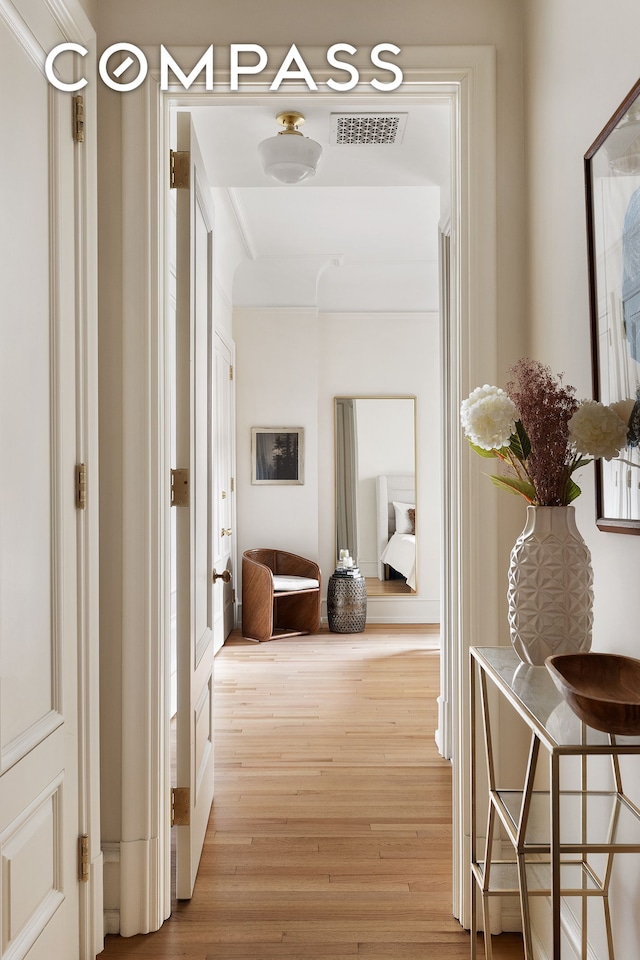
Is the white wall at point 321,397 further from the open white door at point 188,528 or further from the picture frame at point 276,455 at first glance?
the open white door at point 188,528

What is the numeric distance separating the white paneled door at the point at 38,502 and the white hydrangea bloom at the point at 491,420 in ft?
3.02

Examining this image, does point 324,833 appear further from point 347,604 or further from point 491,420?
point 347,604

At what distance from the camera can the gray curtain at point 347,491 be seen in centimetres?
656

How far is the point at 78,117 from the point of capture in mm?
1812

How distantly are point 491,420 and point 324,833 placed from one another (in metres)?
1.90

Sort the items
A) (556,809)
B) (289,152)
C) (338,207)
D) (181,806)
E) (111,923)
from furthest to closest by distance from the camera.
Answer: (338,207) < (289,152) < (181,806) < (111,923) < (556,809)

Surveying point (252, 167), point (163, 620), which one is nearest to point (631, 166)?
point (163, 620)

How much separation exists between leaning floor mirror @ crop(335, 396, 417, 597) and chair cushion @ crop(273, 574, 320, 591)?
601 millimetres

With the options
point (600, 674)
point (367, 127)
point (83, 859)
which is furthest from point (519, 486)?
point (367, 127)

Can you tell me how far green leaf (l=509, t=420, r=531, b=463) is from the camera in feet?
4.64

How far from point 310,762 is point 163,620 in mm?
1548

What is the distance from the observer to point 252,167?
3352 mm

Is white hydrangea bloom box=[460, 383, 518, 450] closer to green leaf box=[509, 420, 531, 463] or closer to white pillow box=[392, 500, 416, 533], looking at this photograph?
green leaf box=[509, 420, 531, 463]

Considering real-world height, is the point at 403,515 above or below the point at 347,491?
below
